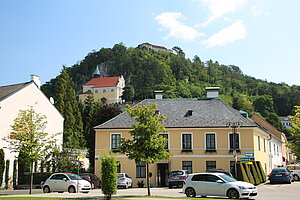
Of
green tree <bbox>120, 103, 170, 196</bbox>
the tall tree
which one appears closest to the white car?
green tree <bbox>120, 103, 170, 196</bbox>

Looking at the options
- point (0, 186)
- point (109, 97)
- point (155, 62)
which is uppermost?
point (155, 62)

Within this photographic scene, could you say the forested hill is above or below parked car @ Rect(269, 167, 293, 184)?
above

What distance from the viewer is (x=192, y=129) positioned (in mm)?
36438

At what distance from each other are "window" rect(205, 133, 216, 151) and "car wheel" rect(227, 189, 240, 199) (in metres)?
17.1

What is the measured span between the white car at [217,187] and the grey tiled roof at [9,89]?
24.4m

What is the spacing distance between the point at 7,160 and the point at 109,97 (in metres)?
122

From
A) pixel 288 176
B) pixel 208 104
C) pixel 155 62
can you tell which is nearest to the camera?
pixel 288 176

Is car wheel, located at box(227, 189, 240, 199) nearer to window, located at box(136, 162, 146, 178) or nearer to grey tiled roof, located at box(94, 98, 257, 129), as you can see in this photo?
grey tiled roof, located at box(94, 98, 257, 129)

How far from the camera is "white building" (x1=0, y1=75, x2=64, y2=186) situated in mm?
35562

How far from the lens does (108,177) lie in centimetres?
1697

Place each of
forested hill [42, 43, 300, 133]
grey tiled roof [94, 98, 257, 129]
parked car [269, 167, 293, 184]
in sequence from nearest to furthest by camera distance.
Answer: parked car [269, 167, 293, 184] < grey tiled roof [94, 98, 257, 129] < forested hill [42, 43, 300, 133]

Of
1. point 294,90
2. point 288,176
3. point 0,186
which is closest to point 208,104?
point 288,176

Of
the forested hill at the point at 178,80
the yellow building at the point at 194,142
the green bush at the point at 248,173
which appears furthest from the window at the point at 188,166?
the forested hill at the point at 178,80

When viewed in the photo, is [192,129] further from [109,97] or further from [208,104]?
[109,97]
